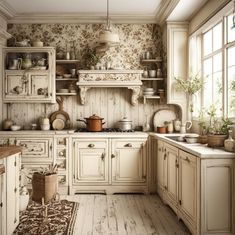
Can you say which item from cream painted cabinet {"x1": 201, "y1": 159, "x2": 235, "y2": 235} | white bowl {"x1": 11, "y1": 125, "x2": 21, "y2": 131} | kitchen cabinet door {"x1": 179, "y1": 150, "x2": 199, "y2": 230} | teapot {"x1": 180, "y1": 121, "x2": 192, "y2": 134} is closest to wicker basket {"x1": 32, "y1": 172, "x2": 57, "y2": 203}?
kitchen cabinet door {"x1": 179, "y1": 150, "x2": 199, "y2": 230}

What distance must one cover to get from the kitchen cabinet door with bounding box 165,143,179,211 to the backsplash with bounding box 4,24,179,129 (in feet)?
4.88

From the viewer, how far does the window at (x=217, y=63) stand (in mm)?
3762

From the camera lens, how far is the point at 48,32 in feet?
18.2

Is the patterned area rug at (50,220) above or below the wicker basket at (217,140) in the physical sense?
below

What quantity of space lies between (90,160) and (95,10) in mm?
2359

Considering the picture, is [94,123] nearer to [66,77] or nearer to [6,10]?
[66,77]

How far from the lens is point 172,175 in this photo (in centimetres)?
404

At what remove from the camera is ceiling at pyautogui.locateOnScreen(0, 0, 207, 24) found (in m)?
4.71

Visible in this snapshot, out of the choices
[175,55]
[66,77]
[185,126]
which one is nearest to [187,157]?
[185,126]

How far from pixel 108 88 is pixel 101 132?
2.76ft

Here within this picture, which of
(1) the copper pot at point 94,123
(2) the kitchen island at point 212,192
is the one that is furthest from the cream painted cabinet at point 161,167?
(2) the kitchen island at point 212,192

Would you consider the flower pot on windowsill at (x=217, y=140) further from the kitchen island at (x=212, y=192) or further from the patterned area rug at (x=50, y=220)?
the patterned area rug at (x=50, y=220)

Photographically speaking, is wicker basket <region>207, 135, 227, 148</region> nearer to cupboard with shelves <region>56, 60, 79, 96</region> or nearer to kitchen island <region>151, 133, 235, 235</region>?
kitchen island <region>151, 133, 235, 235</region>

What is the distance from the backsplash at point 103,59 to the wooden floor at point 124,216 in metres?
1.36
